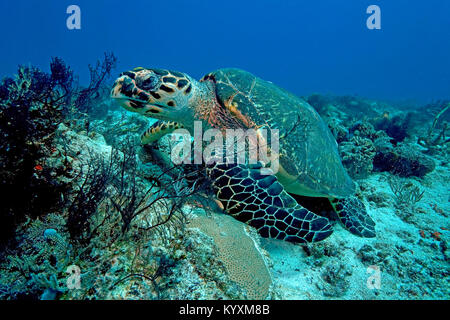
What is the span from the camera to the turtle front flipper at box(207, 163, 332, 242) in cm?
209

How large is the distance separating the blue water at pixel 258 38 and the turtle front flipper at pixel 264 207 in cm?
6863

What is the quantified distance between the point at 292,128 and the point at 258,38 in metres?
135

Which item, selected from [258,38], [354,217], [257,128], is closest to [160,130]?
[257,128]

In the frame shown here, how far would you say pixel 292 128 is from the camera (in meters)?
2.83

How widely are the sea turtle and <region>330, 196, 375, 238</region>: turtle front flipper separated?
0.01m

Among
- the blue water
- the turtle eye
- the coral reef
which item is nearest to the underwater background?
the coral reef

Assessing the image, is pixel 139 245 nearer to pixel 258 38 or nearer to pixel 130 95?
pixel 130 95

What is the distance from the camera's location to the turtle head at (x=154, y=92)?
7.77 ft
